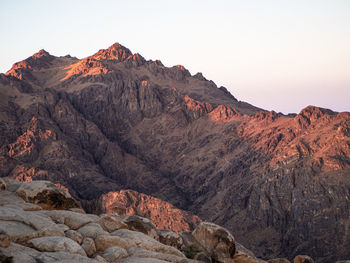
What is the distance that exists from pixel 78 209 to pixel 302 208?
133 metres

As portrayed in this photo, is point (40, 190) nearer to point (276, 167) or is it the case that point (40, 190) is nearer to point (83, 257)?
point (83, 257)

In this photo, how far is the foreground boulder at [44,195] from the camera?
35188 mm

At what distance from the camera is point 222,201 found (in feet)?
625

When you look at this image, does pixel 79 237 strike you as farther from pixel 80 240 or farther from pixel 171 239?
pixel 171 239

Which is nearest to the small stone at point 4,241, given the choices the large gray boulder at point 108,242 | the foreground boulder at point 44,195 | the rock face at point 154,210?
the large gray boulder at point 108,242

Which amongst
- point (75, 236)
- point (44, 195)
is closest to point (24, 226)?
point (75, 236)

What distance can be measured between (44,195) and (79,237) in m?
10.6

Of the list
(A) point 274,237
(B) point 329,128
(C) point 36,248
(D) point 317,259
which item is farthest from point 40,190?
(B) point 329,128

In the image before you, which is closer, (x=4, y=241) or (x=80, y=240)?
(x=4, y=241)

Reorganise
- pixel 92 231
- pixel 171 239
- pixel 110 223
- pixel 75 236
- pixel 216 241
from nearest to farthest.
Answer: pixel 75 236 < pixel 92 231 < pixel 110 223 < pixel 216 241 < pixel 171 239

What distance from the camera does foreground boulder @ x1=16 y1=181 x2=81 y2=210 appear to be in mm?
35188

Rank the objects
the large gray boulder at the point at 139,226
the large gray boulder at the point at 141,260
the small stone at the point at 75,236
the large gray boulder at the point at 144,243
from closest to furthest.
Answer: the large gray boulder at the point at 141,260 < the small stone at the point at 75,236 < the large gray boulder at the point at 144,243 < the large gray boulder at the point at 139,226

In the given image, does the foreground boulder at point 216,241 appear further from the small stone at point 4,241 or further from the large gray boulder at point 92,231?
the small stone at point 4,241

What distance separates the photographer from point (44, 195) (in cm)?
3541
